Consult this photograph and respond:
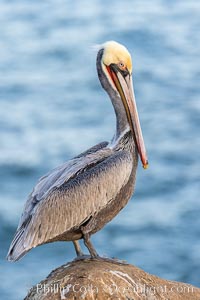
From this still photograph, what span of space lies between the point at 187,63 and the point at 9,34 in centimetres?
422

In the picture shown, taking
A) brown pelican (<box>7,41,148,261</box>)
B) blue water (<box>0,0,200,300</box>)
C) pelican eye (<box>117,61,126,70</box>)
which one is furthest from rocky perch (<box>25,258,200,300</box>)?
blue water (<box>0,0,200,300</box>)

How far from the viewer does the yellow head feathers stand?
1170cm

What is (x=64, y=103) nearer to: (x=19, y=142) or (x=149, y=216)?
(x=19, y=142)

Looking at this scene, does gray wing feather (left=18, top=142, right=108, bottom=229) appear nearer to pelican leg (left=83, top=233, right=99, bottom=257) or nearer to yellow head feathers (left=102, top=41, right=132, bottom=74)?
pelican leg (left=83, top=233, right=99, bottom=257)

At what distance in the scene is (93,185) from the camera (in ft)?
37.9

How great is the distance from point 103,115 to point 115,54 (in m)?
12.7

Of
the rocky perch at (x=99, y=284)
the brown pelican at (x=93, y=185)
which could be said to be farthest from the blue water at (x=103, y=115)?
the rocky perch at (x=99, y=284)

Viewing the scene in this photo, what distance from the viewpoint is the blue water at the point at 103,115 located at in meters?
21.4

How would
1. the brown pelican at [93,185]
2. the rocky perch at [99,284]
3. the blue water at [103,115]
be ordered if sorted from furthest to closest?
the blue water at [103,115], the brown pelican at [93,185], the rocky perch at [99,284]

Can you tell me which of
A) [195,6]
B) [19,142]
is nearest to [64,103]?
[19,142]

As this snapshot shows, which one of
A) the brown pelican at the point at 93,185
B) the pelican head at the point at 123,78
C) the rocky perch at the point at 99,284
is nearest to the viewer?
the rocky perch at the point at 99,284

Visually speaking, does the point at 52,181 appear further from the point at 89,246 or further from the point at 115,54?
the point at 115,54

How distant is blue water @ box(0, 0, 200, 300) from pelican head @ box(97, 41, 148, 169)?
7439 mm

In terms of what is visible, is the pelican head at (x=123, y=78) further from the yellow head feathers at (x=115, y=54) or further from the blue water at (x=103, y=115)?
the blue water at (x=103, y=115)
